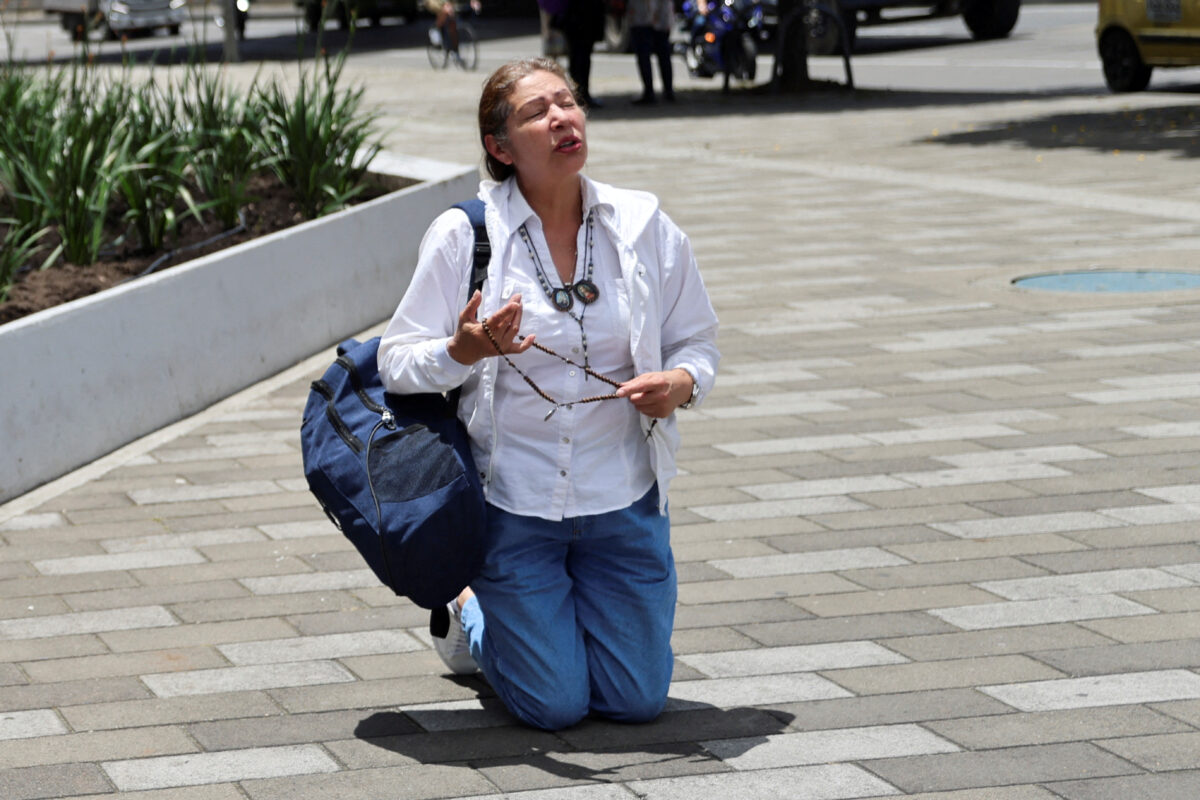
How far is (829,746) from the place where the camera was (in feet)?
13.1

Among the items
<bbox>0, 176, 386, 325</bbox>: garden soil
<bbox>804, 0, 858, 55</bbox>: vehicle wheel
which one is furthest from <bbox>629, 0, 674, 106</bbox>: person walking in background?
<bbox>0, 176, 386, 325</bbox>: garden soil

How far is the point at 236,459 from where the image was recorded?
6.81 meters

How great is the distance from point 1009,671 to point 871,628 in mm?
453

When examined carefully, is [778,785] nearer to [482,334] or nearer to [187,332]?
[482,334]

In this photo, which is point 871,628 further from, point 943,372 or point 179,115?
point 179,115

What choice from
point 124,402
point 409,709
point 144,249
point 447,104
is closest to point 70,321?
point 124,402

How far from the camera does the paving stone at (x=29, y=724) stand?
4195 mm

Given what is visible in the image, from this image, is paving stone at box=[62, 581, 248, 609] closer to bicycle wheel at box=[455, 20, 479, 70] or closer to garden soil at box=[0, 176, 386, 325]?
garden soil at box=[0, 176, 386, 325]

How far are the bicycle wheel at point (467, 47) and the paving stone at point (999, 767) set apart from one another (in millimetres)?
26893

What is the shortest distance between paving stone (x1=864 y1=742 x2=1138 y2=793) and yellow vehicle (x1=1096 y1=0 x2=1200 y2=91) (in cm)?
1547

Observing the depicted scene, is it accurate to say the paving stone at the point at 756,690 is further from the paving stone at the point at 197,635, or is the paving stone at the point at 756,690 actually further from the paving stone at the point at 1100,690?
the paving stone at the point at 197,635

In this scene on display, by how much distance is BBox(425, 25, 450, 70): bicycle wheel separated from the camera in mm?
29812

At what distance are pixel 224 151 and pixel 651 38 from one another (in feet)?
39.3

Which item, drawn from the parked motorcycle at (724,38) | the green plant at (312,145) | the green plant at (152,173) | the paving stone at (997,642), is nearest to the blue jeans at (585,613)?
the paving stone at (997,642)
